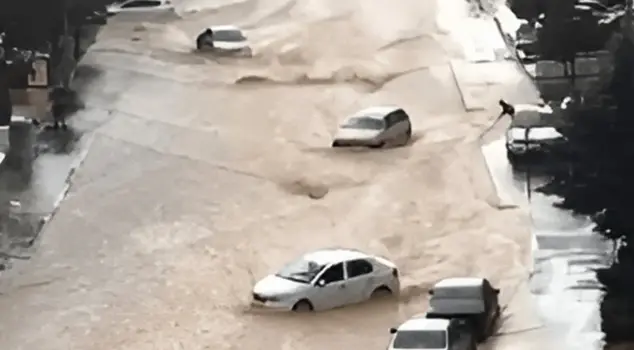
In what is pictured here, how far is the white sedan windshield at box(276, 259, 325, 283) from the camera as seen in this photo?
14.7m

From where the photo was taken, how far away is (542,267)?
50.0 ft

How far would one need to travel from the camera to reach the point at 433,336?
1268 cm

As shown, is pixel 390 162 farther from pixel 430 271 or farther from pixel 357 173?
pixel 430 271

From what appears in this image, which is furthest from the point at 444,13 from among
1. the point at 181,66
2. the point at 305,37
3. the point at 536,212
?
the point at 536,212

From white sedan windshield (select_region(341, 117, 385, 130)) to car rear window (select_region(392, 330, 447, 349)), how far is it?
8.31 metres

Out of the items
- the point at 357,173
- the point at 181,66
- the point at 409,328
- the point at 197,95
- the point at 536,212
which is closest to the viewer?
the point at 409,328

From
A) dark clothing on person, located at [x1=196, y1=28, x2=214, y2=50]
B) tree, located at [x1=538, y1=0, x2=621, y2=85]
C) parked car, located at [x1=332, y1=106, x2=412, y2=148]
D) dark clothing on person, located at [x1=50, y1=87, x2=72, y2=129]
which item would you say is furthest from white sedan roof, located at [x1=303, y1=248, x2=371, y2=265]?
dark clothing on person, located at [x1=196, y1=28, x2=214, y2=50]

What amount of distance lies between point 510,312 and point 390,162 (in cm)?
615

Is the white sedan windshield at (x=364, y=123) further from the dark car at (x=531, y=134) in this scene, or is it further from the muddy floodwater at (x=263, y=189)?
the dark car at (x=531, y=134)

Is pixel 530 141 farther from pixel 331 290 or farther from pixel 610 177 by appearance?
pixel 331 290

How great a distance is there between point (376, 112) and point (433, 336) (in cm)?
884

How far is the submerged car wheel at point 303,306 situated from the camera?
14.5m

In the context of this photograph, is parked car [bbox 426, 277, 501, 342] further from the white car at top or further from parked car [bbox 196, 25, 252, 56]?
parked car [bbox 196, 25, 252, 56]

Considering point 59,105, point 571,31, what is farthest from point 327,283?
point 571,31
